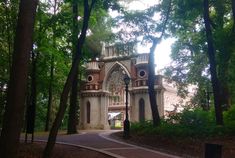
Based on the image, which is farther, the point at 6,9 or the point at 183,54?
the point at 183,54

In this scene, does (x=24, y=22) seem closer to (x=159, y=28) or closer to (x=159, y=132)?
(x=159, y=132)

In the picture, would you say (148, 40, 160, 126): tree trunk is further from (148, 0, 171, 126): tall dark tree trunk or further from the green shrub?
the green shrub

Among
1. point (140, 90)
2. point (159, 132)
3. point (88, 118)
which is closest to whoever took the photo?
point (159, 132)

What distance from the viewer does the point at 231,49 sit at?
59.6 feet

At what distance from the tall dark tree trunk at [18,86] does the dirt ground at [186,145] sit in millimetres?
7255

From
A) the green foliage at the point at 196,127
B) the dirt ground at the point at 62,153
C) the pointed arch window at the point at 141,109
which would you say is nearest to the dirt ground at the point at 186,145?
the green foliage at the point at 196,127

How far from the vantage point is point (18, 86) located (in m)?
8.45

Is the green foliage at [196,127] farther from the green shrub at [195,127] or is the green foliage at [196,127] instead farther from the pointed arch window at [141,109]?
the pointed arch window at [141,109]

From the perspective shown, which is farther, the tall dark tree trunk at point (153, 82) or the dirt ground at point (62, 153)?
the tall dark tree trunk at point (153, 82)

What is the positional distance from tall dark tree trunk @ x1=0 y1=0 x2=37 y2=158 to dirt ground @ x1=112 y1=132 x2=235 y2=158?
7.25 metres

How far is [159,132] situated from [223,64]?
15.6 ft

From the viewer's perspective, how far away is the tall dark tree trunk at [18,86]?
8.27 meters

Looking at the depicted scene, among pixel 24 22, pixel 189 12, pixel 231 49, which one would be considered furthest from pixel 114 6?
pixel 24 22

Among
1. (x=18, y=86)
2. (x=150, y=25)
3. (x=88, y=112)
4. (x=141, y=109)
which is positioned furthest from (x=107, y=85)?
(x=18, y=86)
